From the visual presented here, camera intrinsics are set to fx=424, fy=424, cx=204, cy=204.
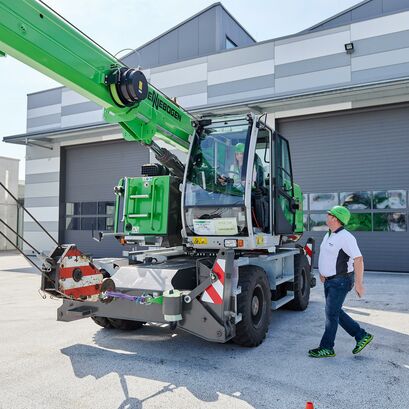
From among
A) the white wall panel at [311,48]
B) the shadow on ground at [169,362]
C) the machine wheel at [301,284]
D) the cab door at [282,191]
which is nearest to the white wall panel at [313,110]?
the white wall panel at [311,48]

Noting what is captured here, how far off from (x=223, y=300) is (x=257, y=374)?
78cm

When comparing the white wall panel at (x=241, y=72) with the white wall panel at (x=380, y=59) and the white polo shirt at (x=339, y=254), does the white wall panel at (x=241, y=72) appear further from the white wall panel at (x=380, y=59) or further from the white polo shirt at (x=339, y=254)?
the white polo shirt at (x=339, y=254)

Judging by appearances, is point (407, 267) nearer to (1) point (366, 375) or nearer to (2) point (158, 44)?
(1) point (366, 375)

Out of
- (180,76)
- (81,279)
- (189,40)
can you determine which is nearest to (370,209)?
(180,76)

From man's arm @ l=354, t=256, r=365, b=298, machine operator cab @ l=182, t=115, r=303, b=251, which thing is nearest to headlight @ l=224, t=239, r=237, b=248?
machine operator cab @ l=182, t=115, r=303, b=251

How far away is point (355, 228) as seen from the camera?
12.6m

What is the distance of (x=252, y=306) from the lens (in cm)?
514

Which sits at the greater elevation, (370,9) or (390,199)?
(370,9)

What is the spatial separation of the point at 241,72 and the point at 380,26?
4408mm

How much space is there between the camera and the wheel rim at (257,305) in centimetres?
517

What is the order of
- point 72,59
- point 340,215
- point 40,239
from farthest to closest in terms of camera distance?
point 40,239 < point 340,215 < point 72,59

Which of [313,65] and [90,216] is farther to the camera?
[90,216]

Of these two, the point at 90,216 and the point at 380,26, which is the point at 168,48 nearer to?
the point at 90,216

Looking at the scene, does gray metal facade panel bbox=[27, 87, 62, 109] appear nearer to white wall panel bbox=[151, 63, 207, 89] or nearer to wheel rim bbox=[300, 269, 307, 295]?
white wall panel bbox=[151, 63, 207, 89]
